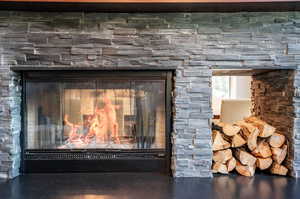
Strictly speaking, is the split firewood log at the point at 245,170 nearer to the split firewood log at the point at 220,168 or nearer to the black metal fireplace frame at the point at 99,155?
the split firewood log at the point at 220,168

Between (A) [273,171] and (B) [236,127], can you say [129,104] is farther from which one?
(A) [273,171]

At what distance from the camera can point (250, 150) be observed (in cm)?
238

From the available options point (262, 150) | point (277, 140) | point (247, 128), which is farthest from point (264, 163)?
point (247, 128)

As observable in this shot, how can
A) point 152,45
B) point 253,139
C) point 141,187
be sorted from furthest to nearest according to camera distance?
point 253,139 → point 152,45 → point 141,187

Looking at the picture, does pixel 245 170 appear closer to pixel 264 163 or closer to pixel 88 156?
pixel 264 163

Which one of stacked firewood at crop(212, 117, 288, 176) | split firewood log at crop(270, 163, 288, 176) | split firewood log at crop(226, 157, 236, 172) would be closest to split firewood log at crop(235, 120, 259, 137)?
stacked firewood at crop(212, 117, 288, 176)

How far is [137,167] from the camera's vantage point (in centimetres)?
237

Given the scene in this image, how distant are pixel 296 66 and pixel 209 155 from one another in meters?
1.06

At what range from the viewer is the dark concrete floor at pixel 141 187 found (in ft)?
6.21

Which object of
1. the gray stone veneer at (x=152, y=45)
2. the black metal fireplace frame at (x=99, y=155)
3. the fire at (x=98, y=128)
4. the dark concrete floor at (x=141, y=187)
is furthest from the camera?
the fire at (x=98, y=128)

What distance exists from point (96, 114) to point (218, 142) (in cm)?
114

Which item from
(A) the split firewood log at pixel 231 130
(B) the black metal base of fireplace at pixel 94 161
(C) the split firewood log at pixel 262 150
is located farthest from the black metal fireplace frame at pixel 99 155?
(C) the split firewood log at pixel 262 150

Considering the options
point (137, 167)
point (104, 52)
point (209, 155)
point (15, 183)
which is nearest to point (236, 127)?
point (209, 155)

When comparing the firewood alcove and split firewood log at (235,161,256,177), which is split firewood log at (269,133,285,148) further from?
split firewood log at (235,161,256,177)
